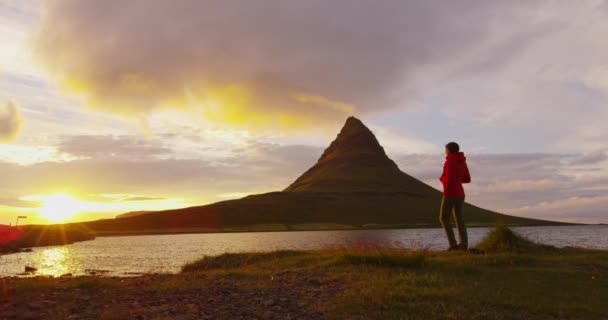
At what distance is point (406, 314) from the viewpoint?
8.77 meters

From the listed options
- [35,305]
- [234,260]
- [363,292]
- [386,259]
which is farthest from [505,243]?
[35,305]

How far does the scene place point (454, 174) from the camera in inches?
677

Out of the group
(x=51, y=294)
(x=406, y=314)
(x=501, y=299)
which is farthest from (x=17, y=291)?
(x=501, y=299)

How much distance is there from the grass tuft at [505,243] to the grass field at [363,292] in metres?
1.84

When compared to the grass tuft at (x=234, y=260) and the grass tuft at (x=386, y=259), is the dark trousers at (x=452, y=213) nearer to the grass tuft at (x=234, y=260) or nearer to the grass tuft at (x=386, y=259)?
the grass tuft at (x=386, y=259)

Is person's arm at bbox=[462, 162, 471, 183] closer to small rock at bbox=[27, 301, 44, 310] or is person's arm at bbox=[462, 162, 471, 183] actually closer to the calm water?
the calm water

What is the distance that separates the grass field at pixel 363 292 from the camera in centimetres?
928

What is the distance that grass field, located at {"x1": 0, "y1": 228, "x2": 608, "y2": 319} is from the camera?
30.5 ft

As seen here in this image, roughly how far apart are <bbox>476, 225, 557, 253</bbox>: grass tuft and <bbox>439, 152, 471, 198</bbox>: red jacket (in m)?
2.95

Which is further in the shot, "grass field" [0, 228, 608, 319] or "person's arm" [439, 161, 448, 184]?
"person's arm" [439, 161, 448, 184]

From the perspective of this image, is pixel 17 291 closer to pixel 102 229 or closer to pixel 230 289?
pixel 230 289

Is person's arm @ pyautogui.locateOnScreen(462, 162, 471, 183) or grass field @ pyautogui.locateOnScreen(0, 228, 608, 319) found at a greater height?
person's arm @ pyautogui.locateOnScreen(462, 162, 471, 183)

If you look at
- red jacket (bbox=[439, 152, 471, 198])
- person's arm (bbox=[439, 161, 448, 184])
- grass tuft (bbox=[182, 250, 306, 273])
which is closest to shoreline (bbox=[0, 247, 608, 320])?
red jacket (bbox=[439, 152, 471, 198])

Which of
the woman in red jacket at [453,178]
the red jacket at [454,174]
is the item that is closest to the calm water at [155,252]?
the woman in red jacket at [453,178]
